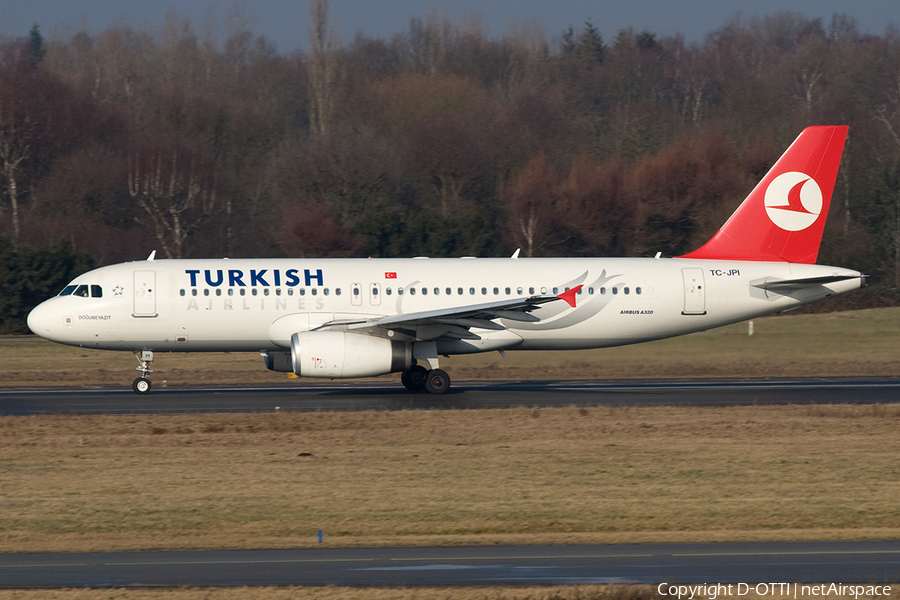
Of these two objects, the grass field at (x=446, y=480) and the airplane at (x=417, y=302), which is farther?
the airplane at (x=417, y=302)

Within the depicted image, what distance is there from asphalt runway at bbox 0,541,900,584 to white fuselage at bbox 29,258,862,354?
15.2 m

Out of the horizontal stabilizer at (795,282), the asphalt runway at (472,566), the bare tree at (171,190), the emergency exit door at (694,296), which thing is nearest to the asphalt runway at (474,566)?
the asphalt runway at (472,566)

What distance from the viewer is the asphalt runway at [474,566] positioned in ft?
34.0

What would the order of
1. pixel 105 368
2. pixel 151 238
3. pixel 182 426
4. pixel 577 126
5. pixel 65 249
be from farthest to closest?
pixel 577 126
pixel 151 238
pixel 65 249
pixel 105 368
pixel 182 426

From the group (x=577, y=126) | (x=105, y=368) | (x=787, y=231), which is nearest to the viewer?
(x=787, y=231)

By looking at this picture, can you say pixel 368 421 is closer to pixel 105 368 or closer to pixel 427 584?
pixel 427 584

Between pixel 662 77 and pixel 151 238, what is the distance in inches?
2233

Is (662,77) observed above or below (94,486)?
above

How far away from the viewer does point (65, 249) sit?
4800cm

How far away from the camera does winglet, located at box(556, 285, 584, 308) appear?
2558 cm

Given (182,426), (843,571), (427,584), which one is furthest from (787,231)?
(427,584)

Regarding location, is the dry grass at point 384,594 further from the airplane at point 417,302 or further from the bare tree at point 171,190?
the bare tree at point 171,190

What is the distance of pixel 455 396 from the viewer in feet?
86.7

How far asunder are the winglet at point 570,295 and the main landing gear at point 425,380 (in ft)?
11.5
